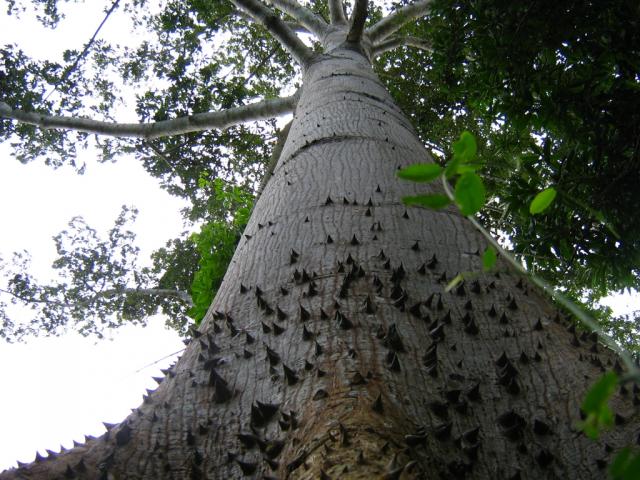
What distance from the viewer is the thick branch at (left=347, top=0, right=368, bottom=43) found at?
4.81m

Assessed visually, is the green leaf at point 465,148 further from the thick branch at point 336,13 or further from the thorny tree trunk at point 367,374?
the thick branch at point 336,13

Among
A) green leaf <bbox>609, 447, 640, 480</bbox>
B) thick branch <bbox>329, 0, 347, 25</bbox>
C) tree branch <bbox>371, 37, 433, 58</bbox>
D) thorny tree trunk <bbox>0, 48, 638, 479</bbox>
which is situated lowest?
green leaf <bbox>609, 447, 640, 480</bbox>

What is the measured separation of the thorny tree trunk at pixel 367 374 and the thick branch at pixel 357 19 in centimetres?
306

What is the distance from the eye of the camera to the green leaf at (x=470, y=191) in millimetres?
827

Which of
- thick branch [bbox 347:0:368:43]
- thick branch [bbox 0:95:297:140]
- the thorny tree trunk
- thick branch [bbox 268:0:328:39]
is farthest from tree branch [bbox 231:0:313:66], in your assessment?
the thorny tree trunk

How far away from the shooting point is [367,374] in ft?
4.49

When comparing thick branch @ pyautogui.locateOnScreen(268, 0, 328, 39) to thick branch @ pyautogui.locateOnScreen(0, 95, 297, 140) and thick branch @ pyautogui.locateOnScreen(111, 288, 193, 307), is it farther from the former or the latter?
thick branch @ pyautogui.locateOnScreen(111, 288, 193, 307)

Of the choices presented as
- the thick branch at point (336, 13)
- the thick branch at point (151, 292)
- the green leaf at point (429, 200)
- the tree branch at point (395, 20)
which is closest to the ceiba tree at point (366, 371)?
the green leaf at point (429, 200)

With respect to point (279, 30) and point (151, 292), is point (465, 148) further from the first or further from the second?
point (151, 292)

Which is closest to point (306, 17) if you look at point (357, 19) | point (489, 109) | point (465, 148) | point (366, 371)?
point (357, 19)

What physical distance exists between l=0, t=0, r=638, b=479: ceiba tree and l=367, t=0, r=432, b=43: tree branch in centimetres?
617

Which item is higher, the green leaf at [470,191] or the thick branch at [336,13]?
the thick branch at [336,13]

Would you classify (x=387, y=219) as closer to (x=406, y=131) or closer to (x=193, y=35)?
(x=406, y=131)

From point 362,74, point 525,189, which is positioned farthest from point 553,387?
point 362,74
